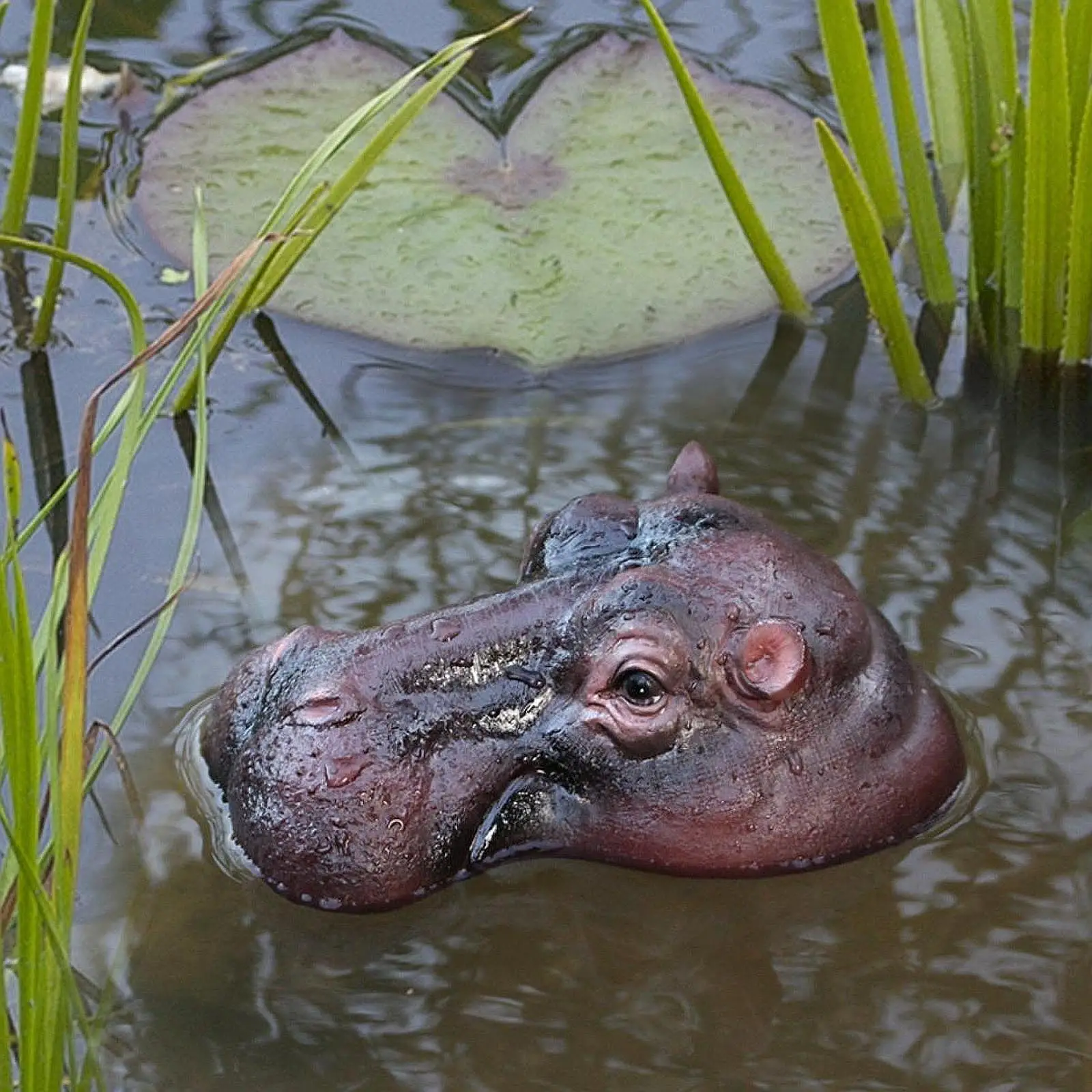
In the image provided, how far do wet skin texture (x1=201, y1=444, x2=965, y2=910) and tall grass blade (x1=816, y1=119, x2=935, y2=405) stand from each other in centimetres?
105

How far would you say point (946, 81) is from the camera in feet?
13.8

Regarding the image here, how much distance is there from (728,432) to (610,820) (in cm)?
148

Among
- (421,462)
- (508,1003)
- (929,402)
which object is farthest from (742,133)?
(508,1003)

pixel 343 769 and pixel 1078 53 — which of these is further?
pixel 1078 53

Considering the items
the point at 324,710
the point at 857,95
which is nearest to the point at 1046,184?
the point at 857,95

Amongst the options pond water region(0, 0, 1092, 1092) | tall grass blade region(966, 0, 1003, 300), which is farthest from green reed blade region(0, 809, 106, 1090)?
tall grass blade region(966, 0, 1003, 300)

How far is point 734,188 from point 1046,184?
24.6 inches

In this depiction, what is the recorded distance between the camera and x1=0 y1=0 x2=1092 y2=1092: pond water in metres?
2.79

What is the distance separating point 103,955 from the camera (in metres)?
2.91

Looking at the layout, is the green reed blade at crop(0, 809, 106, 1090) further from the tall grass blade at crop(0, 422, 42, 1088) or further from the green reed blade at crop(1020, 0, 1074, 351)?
the green reed blade at crop(1020, 0, 1074, 351)

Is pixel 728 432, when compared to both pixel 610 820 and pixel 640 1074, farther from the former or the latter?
pixel 640 1074

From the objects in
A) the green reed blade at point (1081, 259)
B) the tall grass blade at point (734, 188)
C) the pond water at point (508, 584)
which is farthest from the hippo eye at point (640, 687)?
the green reed blade at point (1081, 259)

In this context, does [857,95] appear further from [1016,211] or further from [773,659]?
[773,659]

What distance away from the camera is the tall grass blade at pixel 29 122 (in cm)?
363
